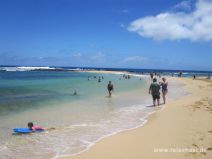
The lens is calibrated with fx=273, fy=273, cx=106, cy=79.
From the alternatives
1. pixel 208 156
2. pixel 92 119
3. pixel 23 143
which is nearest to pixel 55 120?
pixel 92 119

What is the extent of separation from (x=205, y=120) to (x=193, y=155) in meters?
4.36

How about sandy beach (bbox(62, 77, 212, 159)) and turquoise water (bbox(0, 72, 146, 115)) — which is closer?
sandy beach (bbox(62, 77, 212, 159))

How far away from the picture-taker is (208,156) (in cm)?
653

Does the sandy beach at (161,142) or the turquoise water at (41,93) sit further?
the turquoise water at (41,93)

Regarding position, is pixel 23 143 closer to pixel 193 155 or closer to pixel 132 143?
pixel 132 143

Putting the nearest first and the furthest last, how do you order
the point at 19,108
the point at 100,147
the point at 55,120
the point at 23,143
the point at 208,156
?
the point at 208,156
the point at 100,147
the point at 23,143
the point at 55,120
the point at 19,108

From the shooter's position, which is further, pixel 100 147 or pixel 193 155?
pixel 100 147

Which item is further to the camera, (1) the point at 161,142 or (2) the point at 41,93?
(2) the point at 41,93

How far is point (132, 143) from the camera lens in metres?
7.93

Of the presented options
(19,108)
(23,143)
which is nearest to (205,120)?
(23,143)

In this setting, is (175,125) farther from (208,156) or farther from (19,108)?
(19,108)

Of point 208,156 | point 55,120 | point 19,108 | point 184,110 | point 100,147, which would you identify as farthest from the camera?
point 19,108

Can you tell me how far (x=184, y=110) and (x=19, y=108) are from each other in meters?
8.85

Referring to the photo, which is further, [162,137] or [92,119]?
[92,119]
